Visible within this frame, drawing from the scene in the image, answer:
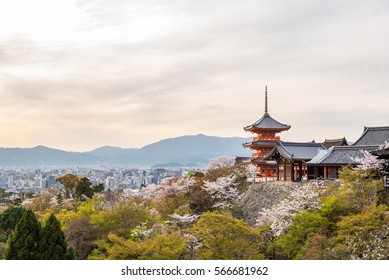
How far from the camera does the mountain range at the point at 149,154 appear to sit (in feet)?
301

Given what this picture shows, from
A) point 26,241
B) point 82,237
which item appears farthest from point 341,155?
point 26,241

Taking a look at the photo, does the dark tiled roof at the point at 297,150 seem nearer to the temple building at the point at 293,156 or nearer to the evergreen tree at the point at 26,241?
the temple building at the point at 293,156

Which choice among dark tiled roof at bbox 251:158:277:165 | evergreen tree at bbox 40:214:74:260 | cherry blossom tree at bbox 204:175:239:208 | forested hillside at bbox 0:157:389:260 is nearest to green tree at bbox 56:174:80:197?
dark tiled roof at bbox 251:158:277:165

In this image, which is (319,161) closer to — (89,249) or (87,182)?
(89,249)

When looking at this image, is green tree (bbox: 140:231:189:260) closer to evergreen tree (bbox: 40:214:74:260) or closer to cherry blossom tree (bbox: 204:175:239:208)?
evergreen tree (bbox: 40:214:74:260)

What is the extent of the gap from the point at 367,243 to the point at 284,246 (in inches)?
94.7

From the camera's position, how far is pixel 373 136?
19750 millimetres

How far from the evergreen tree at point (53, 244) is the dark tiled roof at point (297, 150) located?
10.4m

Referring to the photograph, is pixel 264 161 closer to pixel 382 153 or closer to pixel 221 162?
pixel 221 162

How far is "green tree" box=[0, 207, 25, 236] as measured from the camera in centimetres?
2252

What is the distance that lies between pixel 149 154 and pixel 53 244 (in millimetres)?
99022

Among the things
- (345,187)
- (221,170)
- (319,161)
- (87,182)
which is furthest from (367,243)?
(87,182)

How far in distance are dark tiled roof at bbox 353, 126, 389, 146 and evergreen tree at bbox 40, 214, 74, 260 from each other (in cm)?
1257
